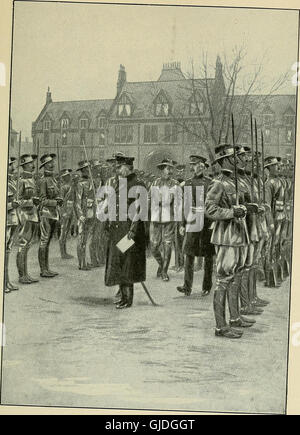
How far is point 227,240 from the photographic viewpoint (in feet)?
20.3

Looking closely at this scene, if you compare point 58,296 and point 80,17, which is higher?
point 80,17

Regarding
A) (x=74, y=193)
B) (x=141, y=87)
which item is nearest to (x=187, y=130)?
(x=141, y=87)

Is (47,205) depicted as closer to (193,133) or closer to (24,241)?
Answer: (24,241)

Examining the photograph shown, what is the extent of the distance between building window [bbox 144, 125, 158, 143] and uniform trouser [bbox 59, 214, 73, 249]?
112 cm

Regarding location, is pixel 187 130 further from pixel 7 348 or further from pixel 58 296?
pixel 7 348

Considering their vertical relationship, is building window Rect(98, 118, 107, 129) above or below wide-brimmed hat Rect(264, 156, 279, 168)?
above

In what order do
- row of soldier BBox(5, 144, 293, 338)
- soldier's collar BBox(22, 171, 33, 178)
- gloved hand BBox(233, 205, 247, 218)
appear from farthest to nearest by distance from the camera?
soldier's collar BBox(22, 171, 33, 178) → row of soldier BBox(5, 144, 293, 338) → gloved hand BBox(233, 205, 247, 218)

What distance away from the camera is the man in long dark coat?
6.34 meters

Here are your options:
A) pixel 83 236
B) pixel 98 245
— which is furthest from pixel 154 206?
pixel 83 236

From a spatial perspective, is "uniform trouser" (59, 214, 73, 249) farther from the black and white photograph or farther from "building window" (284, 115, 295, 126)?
"building window" (284, 115, 295, 126)

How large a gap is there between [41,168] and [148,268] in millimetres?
1440

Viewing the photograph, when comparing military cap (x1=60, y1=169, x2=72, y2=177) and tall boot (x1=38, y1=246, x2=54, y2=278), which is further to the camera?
military cap (x1=60, y1=169, x2=72, y2=177)

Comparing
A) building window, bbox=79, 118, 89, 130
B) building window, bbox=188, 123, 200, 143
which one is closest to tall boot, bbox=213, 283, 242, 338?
building window, bbox=188, 123, 200, 143

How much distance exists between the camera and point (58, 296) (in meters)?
6.32
